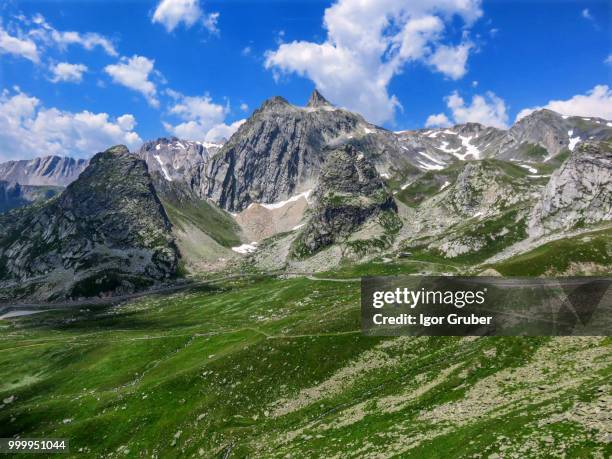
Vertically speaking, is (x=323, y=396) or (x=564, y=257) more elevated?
(x=564, y=257)

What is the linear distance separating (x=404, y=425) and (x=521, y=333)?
27587 millimetres

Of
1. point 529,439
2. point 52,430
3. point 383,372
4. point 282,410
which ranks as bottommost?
point 52,430

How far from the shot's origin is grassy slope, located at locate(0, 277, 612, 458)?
38188 millimetres

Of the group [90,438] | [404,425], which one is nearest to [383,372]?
[404,425]

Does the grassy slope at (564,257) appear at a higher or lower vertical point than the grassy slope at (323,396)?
higher

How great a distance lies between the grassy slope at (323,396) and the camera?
38188mm

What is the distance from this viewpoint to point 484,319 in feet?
233

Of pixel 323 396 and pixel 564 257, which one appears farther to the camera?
pixel 564 257

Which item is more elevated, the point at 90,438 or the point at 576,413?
the point at 576,413

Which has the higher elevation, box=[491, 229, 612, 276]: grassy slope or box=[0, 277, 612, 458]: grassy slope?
box=[491, 229, 612, 276]: grassy slope

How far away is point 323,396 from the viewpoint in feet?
210

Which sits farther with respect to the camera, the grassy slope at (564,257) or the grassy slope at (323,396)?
the grassy slope at (564,257)

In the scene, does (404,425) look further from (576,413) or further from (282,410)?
(282,410)

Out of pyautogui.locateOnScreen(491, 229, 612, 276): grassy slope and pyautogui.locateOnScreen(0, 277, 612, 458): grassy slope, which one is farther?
pyautogui.locateOnScreen(491, 229, 612, 276): grassy slope
